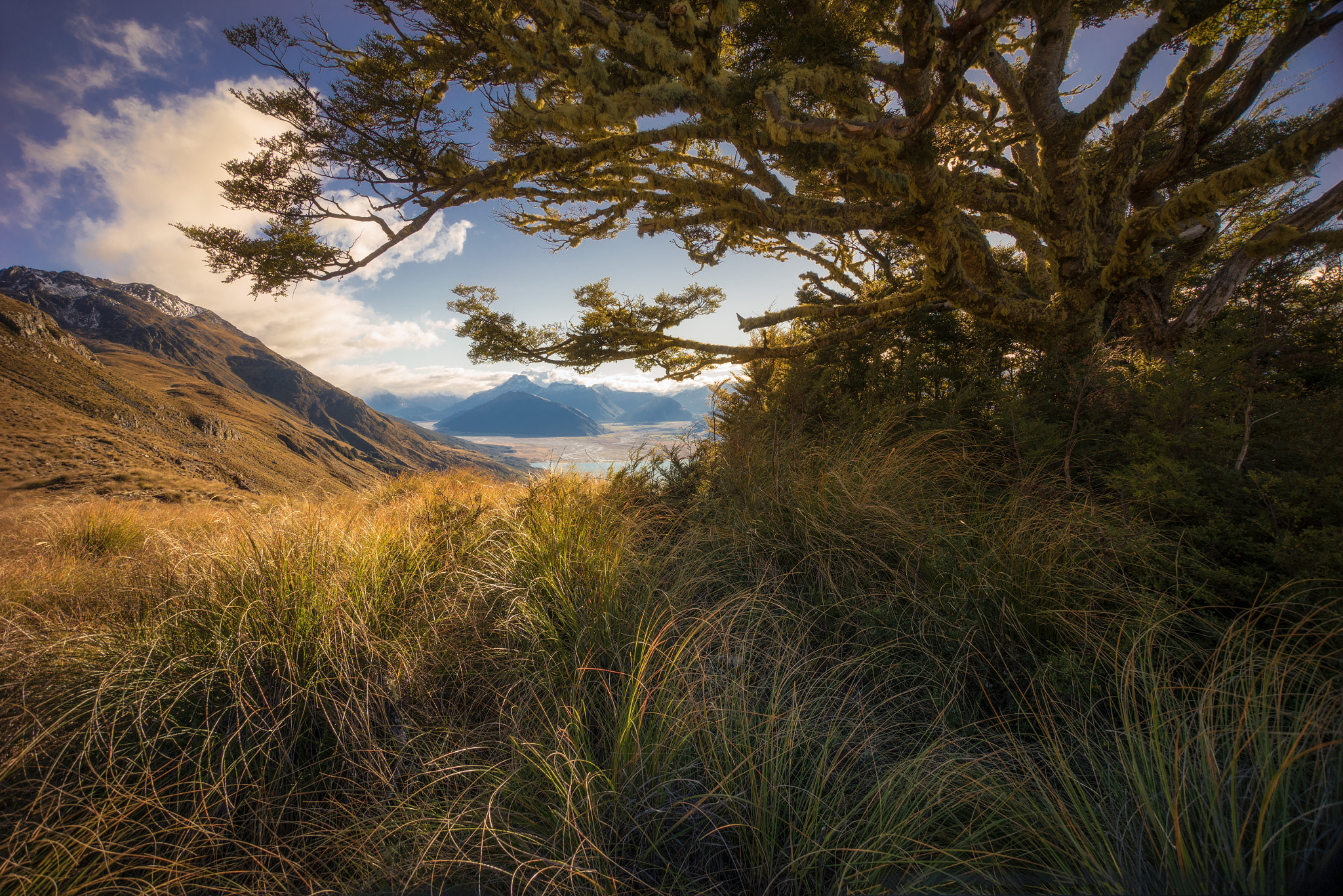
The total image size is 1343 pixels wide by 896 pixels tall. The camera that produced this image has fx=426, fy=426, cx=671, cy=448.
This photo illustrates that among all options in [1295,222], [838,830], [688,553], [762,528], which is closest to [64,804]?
[838,830]

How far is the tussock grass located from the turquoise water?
5.16 ft

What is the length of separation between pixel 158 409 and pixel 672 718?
233 feet

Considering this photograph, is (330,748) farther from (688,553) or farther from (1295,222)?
(1295,222)

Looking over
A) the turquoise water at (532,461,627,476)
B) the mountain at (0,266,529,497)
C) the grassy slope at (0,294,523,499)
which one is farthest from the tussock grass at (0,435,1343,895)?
the grassy slope at (0,294,523,499)

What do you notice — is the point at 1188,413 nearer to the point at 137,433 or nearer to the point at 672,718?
the point at 672,718

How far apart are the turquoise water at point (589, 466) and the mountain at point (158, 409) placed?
3.97 feet

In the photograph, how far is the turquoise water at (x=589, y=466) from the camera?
4.23 m

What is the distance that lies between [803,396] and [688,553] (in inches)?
125

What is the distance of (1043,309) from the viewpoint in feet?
14.8

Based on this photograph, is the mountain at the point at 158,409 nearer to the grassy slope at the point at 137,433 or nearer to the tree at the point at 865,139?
the grassy slope at the point at 137,433

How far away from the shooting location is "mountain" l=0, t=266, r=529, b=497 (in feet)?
59.7

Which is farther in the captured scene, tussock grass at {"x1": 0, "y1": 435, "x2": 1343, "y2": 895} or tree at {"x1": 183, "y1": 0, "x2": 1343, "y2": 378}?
tree at {"x1": 183, "y1": 0, "x2": 1343, "y2": 378}

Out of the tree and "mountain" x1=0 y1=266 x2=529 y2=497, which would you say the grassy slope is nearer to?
"mountain" x1=0 y1=266 x2=529 y2=497

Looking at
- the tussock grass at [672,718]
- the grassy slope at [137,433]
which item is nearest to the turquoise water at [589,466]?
the tussock grass at [672,718]
